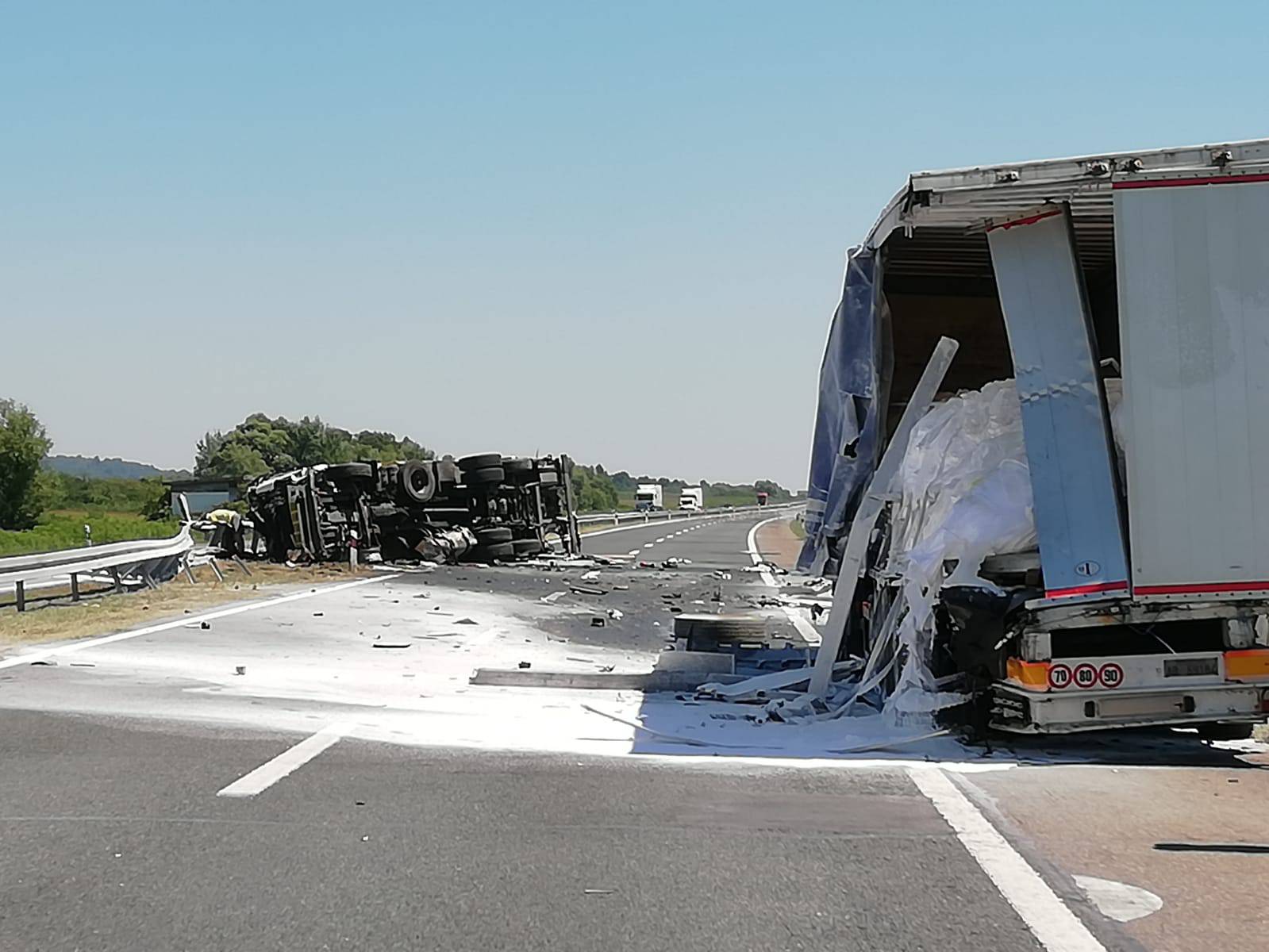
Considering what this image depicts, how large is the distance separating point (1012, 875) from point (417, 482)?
22869mm

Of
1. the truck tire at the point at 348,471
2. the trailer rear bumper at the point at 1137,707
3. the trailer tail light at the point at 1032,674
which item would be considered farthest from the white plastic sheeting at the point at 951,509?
the truck tire at the point at 348,471

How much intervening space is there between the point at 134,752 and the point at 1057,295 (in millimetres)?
5796

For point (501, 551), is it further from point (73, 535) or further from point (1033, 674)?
point (73, 535)

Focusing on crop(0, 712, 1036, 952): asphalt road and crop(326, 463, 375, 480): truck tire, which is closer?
crop(0, 712, 1036, 952): asphalt road

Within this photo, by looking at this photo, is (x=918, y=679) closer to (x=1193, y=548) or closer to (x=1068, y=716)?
(x=1068, y=716)

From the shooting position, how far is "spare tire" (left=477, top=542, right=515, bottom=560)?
27.2m

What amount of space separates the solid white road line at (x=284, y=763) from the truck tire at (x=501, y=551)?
18.9m

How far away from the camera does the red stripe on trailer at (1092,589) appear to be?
267 inches

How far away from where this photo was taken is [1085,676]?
6.93m

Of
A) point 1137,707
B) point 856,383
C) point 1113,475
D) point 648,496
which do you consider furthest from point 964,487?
point 648,496

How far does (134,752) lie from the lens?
23.6ft

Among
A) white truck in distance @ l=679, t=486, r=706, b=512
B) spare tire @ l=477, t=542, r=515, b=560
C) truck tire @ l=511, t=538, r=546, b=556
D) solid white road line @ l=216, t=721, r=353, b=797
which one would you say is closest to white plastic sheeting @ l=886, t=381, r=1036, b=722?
solid white road line @ l=216, t=721, r=353, b=797

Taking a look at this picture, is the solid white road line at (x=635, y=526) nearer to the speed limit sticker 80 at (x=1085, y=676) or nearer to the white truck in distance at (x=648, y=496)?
the white truck in distance at (x=648, y=496)

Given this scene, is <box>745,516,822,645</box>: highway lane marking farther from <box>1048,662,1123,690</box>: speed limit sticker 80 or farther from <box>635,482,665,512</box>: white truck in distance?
<box>635,482,665,512</box>: white truck in distance
